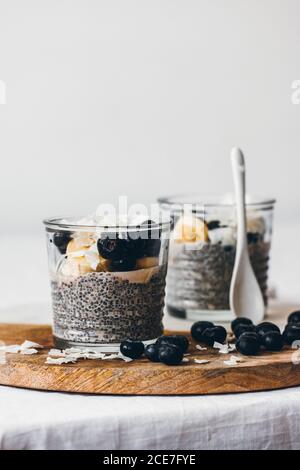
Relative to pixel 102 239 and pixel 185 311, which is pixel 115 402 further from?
pixel 185 311

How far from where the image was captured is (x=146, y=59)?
2.93 m

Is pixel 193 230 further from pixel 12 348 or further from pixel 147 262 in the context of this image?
pixel 12 348

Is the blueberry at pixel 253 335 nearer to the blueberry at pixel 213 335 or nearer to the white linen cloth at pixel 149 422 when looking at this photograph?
the blueberry at pixel 213 335

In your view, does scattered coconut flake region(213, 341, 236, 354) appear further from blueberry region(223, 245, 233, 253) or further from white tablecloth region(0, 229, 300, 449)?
blueberry region(223, 245, 233, 253)

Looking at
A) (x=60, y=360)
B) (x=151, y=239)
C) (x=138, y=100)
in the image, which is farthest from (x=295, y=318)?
(x=138, y=100)

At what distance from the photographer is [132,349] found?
3.43 feet

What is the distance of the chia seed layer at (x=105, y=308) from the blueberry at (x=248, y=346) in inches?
5.1

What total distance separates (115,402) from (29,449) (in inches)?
4.8

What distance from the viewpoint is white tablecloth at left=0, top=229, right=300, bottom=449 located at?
0.84 metres

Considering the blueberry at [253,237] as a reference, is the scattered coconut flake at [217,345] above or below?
below

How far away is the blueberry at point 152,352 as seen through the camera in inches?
40.4

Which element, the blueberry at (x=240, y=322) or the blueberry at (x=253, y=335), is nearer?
the blueberry at (x=253, y=335)

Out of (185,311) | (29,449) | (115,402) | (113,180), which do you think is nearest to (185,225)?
(185,311)

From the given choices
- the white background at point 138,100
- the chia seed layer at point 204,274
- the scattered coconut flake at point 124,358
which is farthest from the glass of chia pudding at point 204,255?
the white background at point 138,100
